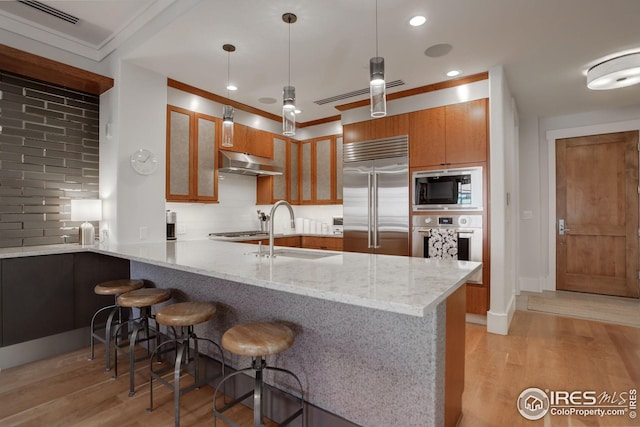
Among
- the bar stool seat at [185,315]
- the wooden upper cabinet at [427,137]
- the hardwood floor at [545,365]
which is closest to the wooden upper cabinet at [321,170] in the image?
the wooden upper cabinet at [427,137]

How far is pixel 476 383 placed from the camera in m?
2.31

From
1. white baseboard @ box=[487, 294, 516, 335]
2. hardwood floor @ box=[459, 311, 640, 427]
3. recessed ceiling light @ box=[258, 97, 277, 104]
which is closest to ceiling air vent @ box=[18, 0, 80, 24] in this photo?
recessed ceiling light @ box=[258, 97, 277, 104]

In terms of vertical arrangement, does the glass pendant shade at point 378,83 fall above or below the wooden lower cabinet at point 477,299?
above

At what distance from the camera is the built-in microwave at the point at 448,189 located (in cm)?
350

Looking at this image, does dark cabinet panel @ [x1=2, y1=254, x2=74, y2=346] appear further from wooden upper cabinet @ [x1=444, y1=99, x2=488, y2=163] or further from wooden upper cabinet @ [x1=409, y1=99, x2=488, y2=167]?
wooden upper cabinet @ [x1=444, y1=99, x2=488, y2=163]

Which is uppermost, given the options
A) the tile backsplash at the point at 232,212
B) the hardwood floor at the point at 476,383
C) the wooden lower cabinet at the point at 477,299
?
the tile backsplash at the point at 232,212

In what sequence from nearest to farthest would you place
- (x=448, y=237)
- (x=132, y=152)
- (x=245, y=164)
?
(x=132, y=152)
(x=448, y=237)
(x=245, y=164)

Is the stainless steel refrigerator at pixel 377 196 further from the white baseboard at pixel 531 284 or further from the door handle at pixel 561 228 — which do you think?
the door handle at pixel 561 228

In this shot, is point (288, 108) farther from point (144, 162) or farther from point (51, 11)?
point (51, 11)

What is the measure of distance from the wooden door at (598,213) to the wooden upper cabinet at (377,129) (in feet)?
9.53

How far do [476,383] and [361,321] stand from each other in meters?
1.37

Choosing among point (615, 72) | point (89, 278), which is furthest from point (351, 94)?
point (89, 278)

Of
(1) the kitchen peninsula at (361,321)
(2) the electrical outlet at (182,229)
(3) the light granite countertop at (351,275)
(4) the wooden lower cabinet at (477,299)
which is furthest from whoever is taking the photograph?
(2) the electrical outlet at (182,229)

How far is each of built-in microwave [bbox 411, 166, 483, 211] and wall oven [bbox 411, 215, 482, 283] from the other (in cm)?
12
